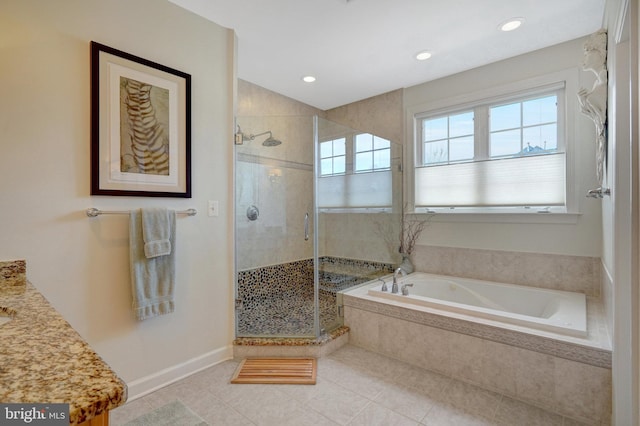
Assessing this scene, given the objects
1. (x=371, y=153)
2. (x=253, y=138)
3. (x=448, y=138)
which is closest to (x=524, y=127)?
(x=448, y=138)

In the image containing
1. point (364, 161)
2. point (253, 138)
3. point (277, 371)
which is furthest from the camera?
point (364, 161)

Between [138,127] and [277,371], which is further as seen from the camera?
[277,371]

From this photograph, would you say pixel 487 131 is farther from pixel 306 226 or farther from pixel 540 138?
pixel 306 226

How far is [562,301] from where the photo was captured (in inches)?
94.1

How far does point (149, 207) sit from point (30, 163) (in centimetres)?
60

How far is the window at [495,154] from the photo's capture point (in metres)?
2.69

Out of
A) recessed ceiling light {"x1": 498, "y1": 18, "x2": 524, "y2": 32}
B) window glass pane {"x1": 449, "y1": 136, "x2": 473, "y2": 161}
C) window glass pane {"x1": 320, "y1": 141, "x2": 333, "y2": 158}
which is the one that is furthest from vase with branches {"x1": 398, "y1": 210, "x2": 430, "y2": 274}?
recessed ceiling light {"x1": 498, "y1": 18, "x2": 524, "y2": 32}

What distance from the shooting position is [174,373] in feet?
6.97

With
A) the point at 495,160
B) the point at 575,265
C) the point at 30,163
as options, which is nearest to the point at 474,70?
the point at 495,160

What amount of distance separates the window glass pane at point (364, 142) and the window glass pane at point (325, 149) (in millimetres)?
407

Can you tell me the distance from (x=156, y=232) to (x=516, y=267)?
9.83 ft

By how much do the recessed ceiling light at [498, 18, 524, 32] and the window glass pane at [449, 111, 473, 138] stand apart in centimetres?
85

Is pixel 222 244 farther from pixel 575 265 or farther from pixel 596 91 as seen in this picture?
pixel 575 265

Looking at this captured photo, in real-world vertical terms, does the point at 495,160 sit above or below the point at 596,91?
below
